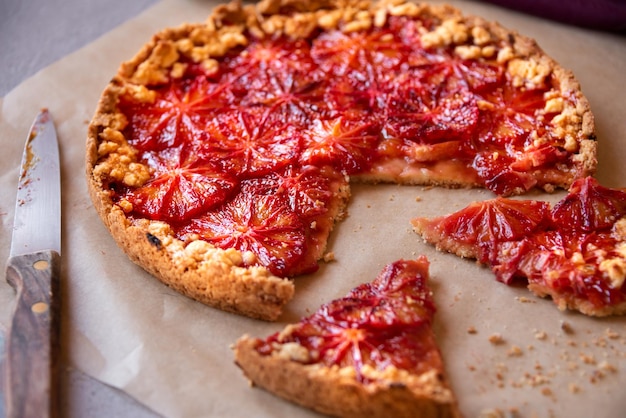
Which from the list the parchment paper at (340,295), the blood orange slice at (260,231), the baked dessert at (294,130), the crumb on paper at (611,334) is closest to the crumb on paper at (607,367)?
the parchment paper at (340,295)

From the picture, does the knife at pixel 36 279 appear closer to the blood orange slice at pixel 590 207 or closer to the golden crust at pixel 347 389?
the golden crust at pixel 347 389

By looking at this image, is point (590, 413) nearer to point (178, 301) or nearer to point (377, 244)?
point (377, 244)

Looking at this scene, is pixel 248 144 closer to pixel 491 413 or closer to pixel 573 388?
pixel 491 413

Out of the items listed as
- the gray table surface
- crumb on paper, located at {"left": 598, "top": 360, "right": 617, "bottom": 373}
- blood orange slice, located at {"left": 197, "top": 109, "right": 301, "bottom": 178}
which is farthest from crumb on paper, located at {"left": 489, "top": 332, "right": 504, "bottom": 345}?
the gray table surface

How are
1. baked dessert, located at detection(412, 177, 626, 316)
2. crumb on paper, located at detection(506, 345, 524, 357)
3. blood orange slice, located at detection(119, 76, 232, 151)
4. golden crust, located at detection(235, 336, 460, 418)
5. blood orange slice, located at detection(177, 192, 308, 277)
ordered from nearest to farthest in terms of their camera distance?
golden crust, located at detection(235, 336, 460, 418) < crumb on paper, located at detection(506, 345, 524, 357) < baked dessert, located at detection(412, 177, 626, 316) < blood orange slice, located at detection(177, 192, 308, 277) < blood orange slice, located at detection(119, 76, 232, 151)

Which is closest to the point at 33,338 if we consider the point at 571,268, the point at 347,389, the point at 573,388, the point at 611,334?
the point at 347,389

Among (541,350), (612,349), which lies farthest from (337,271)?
(612,349)

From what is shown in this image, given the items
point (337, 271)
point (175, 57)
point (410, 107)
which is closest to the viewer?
point (337, 271)

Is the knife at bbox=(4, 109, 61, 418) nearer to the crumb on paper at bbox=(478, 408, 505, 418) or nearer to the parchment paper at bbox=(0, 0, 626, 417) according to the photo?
the parchment paper at bbox=(0, 0, 626, 417)
